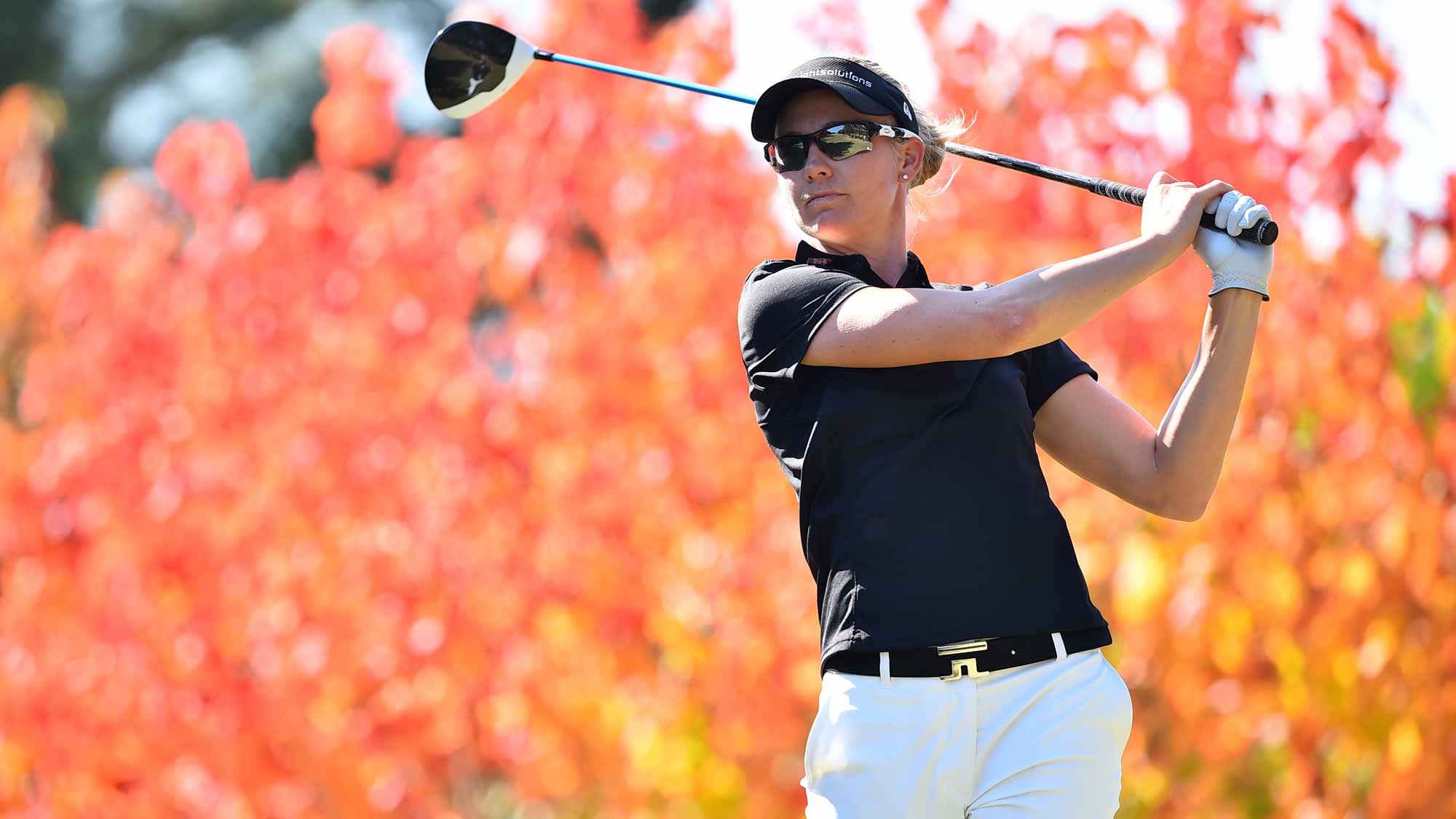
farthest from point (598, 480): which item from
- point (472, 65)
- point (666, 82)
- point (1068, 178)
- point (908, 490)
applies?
point (908, 490)

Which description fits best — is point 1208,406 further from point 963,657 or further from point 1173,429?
point 963,657

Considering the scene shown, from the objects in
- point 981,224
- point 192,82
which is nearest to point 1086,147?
point 981,224

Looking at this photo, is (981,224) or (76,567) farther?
(76,567)

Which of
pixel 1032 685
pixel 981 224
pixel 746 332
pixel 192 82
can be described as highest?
pixel 192 82

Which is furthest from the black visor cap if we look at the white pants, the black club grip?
the white pants

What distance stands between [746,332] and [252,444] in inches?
104

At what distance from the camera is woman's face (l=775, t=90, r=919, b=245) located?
2.24 meters

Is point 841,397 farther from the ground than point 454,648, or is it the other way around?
point 841,397

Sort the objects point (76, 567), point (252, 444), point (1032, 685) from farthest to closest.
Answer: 1. point (76, 567)
2. point (252, 444)
3. point (1032, 685)

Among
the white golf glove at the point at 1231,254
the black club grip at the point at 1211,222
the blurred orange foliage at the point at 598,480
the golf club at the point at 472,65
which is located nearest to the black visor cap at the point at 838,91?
the black club grip at the point at 1211,222

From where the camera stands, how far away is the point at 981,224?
13.1 feet

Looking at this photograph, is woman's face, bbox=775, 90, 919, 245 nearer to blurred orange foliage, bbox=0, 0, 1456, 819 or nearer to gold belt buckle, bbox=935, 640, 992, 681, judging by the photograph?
gold belt buckle, bbox=935, 640, 992, 681

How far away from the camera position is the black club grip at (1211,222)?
2086mm

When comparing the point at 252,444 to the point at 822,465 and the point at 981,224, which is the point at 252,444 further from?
the point at 822,465
